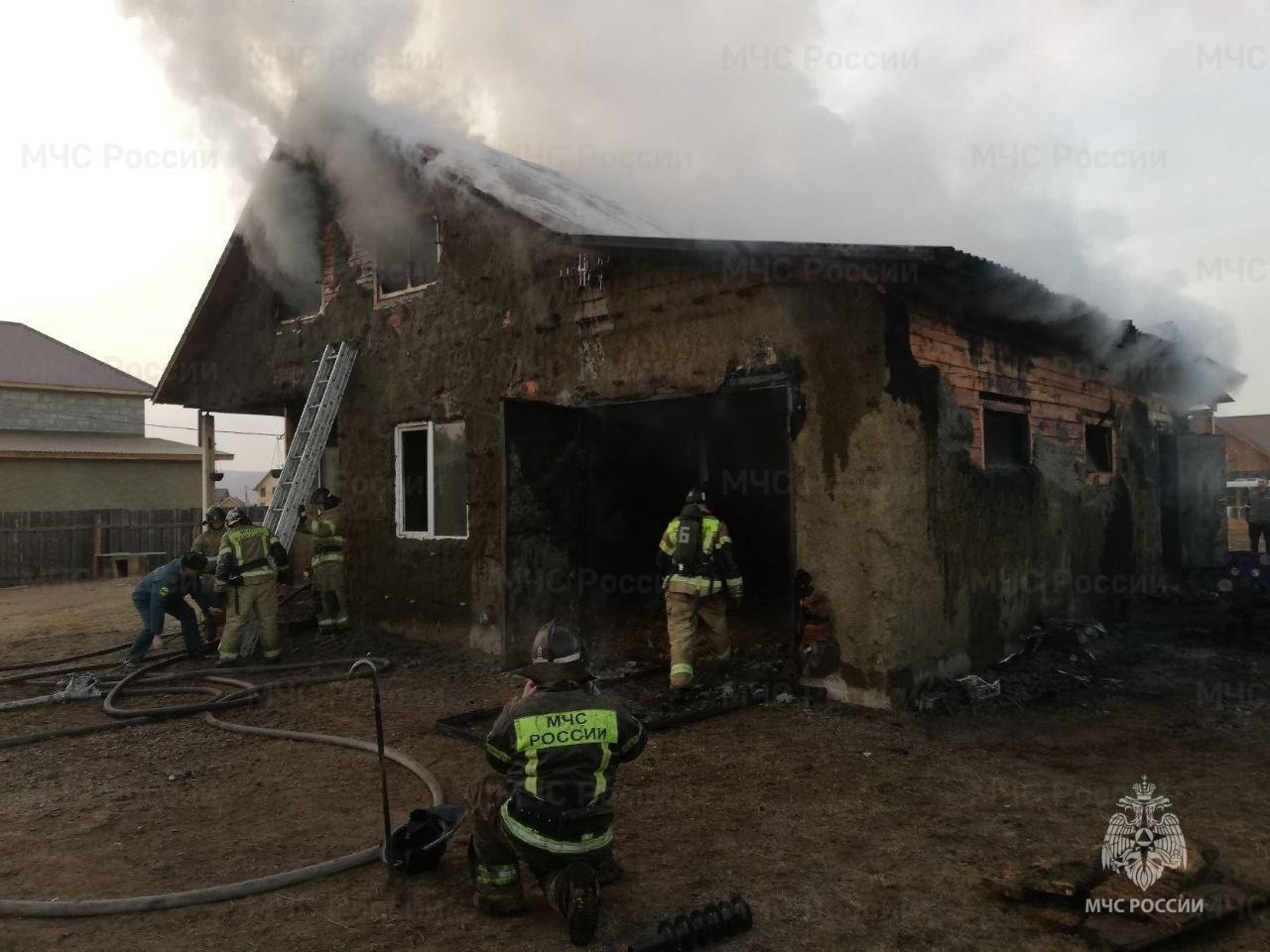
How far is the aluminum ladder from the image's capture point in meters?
9.77

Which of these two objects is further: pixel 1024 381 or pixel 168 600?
pixel 168 600

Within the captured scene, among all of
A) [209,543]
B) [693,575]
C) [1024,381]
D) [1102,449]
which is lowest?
[693,575]

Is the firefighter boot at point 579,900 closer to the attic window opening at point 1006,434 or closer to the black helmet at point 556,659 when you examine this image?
the black helmet at point 556,659

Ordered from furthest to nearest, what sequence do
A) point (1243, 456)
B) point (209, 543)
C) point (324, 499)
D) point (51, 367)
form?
point (1243, 456), point (51, 367), point (324, 499), point (209, 543)

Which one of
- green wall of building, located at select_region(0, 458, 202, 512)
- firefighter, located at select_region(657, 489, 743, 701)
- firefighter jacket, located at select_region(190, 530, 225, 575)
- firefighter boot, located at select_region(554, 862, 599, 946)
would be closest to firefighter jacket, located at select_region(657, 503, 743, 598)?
firefighter, located at select_region(657, 489, 743, 701)

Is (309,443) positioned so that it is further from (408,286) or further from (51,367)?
(51,367)

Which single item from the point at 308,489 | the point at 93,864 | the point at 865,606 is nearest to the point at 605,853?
the point at 93,864

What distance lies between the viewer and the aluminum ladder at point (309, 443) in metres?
9.77

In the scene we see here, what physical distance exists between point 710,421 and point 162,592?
6.73 meters

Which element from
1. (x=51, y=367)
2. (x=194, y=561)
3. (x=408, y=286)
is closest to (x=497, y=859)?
(x=194, y=561)

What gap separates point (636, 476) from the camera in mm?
10234

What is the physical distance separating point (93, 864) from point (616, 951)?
267cm

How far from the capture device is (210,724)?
6.40m

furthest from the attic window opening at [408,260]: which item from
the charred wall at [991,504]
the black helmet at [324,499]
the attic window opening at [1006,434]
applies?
the attic window opening at [1006,434]
